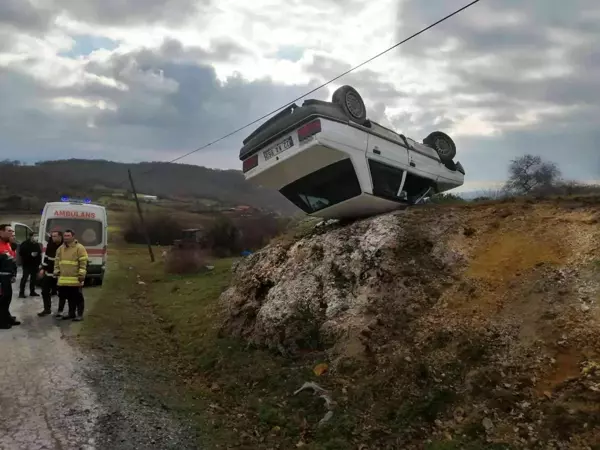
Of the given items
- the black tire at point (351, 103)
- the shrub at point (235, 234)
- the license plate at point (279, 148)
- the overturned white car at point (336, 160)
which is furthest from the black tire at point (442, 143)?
the shrub at point (235, 234)

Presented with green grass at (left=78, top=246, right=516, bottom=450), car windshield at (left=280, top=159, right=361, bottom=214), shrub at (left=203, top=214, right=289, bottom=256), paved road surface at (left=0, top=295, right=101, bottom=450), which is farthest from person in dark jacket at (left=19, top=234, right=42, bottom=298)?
shrub at (left=203, top=214, right=289, bottom=256)

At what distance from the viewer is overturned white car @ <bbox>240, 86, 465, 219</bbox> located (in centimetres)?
878

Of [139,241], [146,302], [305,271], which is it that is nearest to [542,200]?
[305,271]

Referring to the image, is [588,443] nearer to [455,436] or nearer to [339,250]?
[455,436]

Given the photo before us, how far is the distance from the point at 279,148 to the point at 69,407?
521cm

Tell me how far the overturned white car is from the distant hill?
102 ft

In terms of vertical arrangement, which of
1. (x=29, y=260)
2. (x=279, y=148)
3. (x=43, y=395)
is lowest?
(x=43, y=395)

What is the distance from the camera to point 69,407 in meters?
6.16

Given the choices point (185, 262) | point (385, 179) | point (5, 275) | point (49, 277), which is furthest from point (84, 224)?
point (385, 179)

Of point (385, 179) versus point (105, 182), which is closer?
point (385, 179)

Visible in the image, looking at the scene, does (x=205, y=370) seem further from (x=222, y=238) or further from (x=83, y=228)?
(x=222, y=238)

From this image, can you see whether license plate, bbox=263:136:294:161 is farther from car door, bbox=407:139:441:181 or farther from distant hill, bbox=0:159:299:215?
distant hill, bbox=0:159:299:215

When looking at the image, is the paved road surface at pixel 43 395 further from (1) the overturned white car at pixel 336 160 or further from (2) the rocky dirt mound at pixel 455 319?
(1) the overturned white car at pixel 336 160

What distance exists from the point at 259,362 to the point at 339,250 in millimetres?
2398
